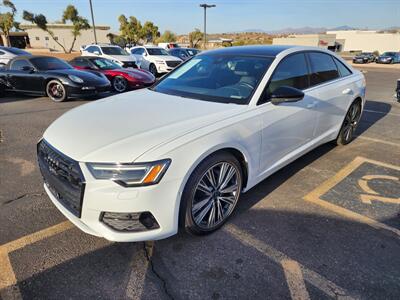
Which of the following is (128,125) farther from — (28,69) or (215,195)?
(28,69)

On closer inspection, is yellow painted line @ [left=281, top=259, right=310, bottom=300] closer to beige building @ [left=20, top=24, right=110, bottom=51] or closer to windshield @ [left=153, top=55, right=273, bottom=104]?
windshield @ [left=153, top=55, right=273, bottom=104]

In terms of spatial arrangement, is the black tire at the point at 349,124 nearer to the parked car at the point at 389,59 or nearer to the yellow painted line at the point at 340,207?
the yellow painted line at the point at 340,207

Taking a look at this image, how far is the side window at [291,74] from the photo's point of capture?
3123 mm

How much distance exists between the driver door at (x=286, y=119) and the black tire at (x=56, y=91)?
7.11 meters

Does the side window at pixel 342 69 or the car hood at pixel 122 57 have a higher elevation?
the side window at pixel 342 69

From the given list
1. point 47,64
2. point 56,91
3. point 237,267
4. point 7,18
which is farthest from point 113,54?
point 7,18

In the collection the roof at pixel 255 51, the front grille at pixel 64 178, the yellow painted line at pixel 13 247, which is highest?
the roof at pixel 255 51

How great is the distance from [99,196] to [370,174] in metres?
3.58

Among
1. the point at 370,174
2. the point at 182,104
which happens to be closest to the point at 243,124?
the point at 182,104

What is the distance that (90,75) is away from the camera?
874 cm

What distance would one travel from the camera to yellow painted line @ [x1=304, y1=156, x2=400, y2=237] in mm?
2889

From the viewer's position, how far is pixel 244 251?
2484mm

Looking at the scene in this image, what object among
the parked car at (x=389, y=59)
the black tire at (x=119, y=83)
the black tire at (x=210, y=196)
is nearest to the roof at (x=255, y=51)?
the black tire at (x=210, y=196)

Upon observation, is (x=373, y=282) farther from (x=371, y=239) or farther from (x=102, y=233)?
(x=102, y=233)
